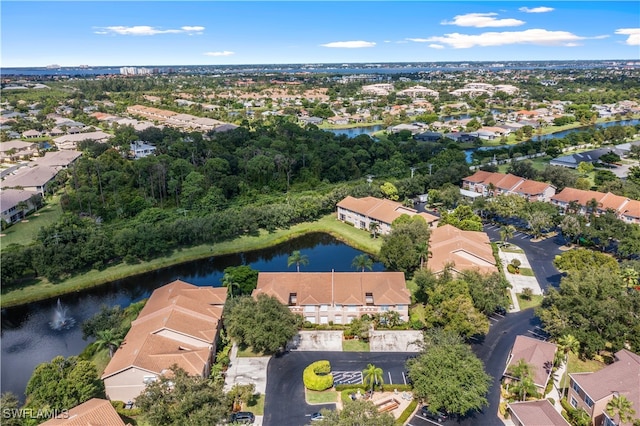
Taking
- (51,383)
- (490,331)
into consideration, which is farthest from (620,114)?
(51,383)

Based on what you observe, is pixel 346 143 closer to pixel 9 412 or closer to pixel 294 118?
pixel 294 118

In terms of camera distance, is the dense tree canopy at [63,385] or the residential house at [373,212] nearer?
the dense tree canopy at [63,385]

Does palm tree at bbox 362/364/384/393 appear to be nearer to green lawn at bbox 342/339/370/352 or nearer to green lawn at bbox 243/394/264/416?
green lawn at bbox 342/339/370/352

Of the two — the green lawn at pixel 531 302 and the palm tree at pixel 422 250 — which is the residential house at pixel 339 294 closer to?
the palm tree at pixel 422 250

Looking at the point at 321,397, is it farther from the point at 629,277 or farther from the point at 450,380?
the point at 629,277

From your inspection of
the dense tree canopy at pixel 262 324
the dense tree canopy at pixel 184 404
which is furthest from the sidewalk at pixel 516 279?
the dense tree canopy at pixel 184 404

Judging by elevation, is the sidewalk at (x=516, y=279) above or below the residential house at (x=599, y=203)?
below
